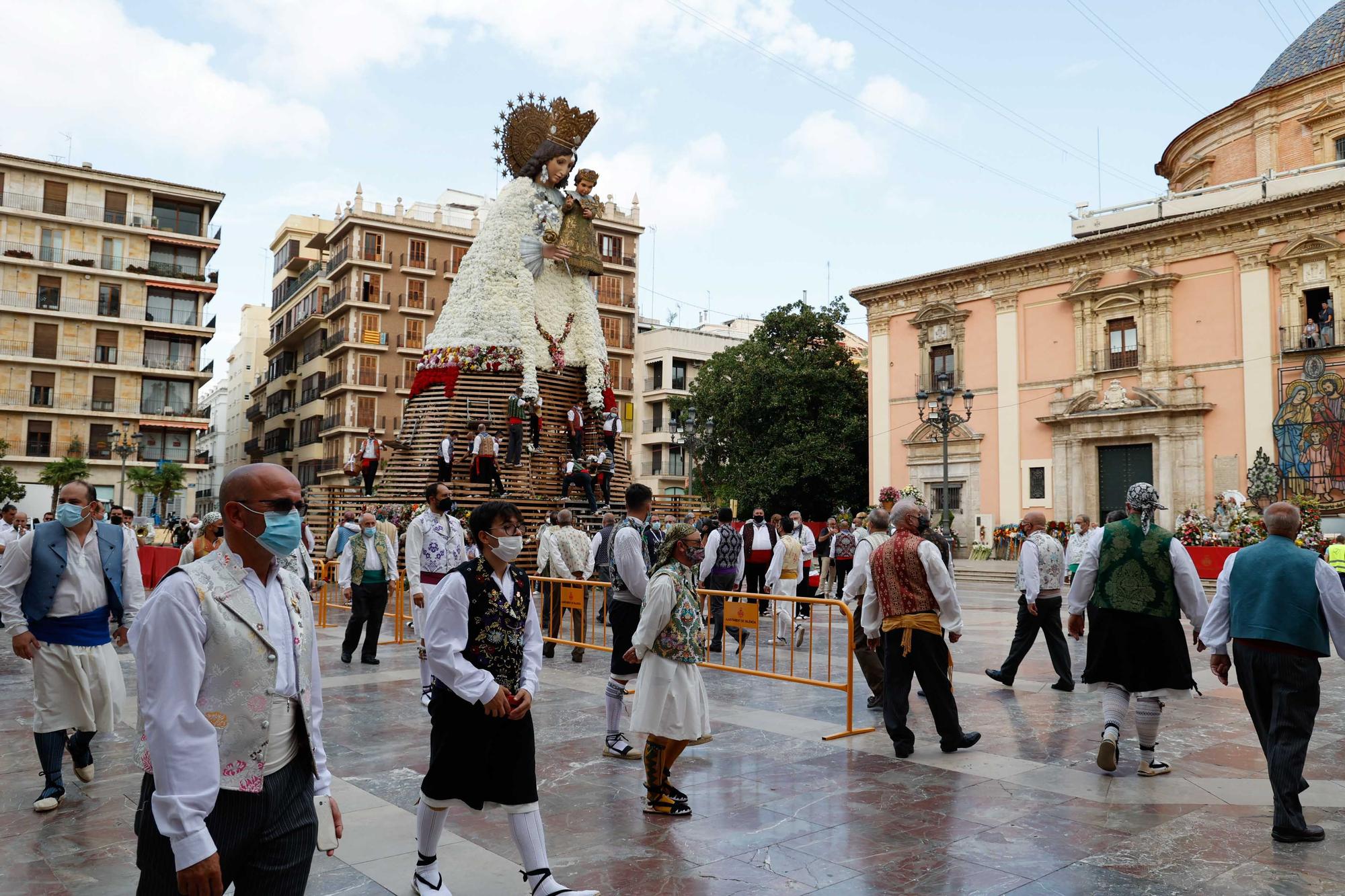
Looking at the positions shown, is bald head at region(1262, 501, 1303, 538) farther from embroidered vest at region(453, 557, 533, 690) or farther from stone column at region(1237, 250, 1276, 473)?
stone column at region(1237, 250, 1276, 473)

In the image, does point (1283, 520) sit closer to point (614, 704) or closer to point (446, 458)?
point (614, 704)

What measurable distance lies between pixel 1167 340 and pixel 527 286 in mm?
20818

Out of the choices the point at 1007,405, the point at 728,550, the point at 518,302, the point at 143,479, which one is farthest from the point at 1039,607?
the point at 143,479

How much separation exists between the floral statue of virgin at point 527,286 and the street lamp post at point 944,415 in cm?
967

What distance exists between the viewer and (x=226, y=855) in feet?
8.86

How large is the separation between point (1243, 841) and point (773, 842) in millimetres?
2399

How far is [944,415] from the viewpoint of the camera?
87.4 feet

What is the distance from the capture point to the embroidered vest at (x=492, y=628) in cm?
422

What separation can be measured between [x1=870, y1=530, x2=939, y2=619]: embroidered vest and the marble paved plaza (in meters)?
1.02

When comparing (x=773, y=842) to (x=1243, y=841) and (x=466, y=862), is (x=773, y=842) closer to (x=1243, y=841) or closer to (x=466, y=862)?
(x=466, y=862)

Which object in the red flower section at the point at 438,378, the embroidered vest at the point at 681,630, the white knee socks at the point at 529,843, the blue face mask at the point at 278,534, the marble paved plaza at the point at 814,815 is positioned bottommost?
the marble paved plaza at the point at 814,815

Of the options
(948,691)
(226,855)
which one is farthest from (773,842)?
(226,855)

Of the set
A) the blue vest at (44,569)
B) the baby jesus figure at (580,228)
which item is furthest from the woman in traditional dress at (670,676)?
the baby jesus figure at (580,228)

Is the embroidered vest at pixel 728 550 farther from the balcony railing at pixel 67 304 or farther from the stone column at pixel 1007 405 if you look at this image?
the balcony railing at pixel 67 304
